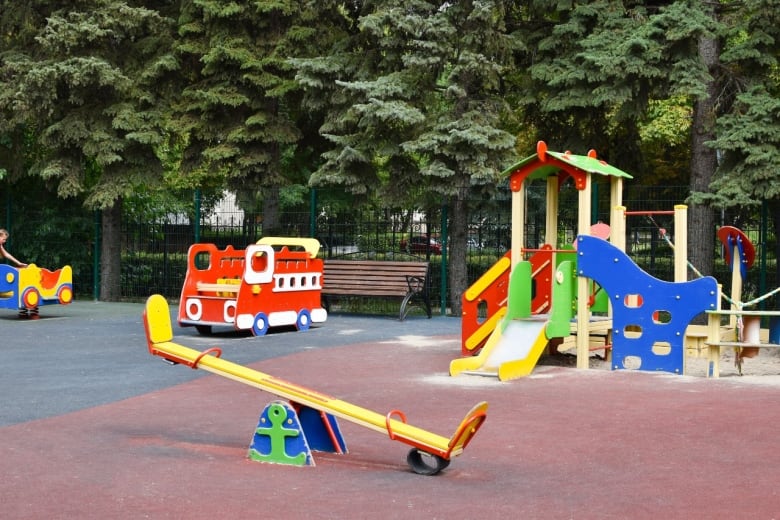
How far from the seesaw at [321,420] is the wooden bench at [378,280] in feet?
35.3

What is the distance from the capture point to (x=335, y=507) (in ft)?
19.5

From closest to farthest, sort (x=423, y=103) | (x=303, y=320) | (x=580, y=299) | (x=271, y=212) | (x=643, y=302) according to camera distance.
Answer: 1. (x=643, y=302)
2. (x=580, y=299)
3. (x=303, y=320)
4. (x=423, y=103)
5. (x=271, y=212)

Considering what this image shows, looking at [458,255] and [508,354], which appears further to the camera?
[458,255]

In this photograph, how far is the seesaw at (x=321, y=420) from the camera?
6688 millimetres

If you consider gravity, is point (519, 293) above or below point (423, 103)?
below

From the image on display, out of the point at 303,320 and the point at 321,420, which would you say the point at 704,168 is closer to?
the point at 303,320

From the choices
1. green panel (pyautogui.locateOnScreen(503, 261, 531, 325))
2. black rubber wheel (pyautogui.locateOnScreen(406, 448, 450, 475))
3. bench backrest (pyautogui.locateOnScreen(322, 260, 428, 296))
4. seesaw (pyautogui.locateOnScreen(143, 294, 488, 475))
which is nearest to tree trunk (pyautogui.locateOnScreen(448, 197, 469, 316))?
bench backrest (pyautogui.locateOnScreen(322, 260, 428, 296))

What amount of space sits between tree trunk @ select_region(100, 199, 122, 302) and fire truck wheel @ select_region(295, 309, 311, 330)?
7.75m

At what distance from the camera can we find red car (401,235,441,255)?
67.3ft

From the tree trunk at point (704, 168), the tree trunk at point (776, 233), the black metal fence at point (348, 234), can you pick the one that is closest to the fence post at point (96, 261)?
the black metal fence at point (348, 234)

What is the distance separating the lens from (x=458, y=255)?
20.0 metres

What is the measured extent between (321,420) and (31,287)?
12.0 meters

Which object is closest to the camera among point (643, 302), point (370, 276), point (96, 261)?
point (643, 302)

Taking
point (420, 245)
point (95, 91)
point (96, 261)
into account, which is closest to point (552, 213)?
point (420, 245)
